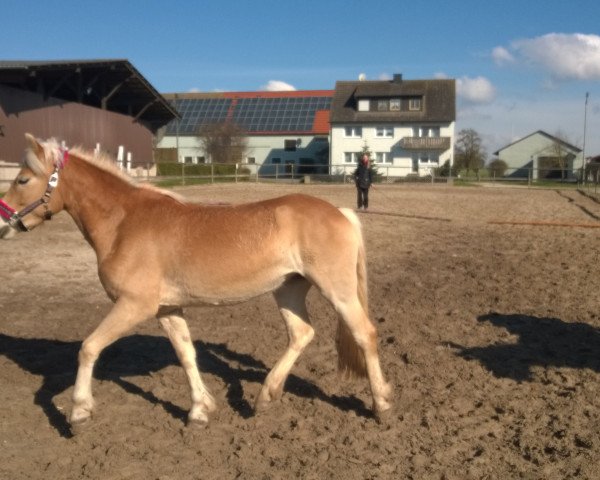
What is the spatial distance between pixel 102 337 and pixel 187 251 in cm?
86

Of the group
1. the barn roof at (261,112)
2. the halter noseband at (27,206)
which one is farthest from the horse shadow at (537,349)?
the barn roof at (261,112)

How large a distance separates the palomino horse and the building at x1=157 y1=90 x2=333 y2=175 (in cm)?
6417

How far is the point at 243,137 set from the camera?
7106cm

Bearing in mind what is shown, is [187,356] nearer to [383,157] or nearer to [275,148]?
[383,157]

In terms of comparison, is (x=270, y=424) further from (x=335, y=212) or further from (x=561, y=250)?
(x=561, y=250)

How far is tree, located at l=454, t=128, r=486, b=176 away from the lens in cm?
7488

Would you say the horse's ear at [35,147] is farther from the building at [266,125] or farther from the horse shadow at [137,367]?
the building at [266,125]

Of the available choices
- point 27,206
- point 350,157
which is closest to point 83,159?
point 27,206

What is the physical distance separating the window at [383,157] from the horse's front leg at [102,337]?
65.0 m

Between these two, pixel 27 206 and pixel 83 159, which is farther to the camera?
pixel 83 159

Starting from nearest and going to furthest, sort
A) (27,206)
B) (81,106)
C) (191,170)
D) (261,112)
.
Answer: (27,206)
(81,106)
(191,170)
(261,112)

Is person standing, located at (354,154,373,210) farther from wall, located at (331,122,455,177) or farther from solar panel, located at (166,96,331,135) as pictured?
solar panel, located at (166,96,331,135)

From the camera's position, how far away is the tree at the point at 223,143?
67688 mm

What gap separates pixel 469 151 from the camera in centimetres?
7662
